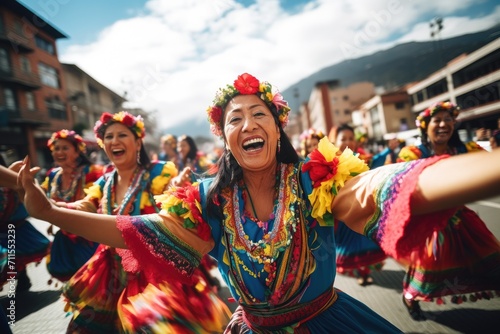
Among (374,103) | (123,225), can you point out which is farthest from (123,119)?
(374,103)

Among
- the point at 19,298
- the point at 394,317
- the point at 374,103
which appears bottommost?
the point at 394,317

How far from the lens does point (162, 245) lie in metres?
1.51

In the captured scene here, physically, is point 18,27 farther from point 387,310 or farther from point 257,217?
point 387,310

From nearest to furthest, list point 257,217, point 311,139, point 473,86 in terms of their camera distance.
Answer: point 257,217 < point 311,139 < point 473,86

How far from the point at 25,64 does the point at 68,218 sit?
28682 mm

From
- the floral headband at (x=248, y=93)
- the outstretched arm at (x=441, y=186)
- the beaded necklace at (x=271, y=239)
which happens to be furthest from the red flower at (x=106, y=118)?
the outstretched arm at (x=441, y=186)

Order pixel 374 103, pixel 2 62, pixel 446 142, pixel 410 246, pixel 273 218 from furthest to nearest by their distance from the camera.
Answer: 1. pixel 374 103
2. pixel 2 62
3. pixel 446 142
4. pixel 273 218
5. pixel 410 246

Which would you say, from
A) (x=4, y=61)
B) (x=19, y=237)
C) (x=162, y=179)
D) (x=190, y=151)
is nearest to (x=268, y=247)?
(x=162, y=179)

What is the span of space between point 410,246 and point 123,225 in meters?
1.29

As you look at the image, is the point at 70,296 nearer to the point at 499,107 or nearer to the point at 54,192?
the point at 54,192

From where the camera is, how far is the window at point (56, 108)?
25.4 m

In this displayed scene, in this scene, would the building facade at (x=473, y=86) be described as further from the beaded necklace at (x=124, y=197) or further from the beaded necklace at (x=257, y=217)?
the beaded necklace at (x=257, y=217)

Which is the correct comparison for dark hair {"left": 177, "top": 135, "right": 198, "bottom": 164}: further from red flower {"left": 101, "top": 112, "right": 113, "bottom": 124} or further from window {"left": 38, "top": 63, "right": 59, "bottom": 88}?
window {"left": 38, "top": 63, "right": 59, "bottom": 88}

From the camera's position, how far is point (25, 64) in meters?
22.9
